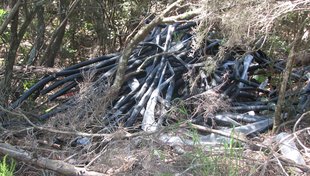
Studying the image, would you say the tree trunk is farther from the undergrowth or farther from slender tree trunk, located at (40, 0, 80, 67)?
the undergrowth

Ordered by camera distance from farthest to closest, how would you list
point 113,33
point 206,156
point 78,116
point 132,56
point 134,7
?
1. point 113,33
2. point 134,7
3. point 132,56
4. point 78,116
5. point 206,156

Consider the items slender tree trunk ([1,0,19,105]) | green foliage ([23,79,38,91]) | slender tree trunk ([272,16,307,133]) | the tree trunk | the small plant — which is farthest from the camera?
the tree trunk

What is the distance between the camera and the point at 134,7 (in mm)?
6797

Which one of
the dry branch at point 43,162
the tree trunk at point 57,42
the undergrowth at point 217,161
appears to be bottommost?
the dry branch at point 43,162

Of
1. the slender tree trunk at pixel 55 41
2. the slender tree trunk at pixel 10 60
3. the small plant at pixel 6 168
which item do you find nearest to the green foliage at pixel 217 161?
the small plant at pixel 6 168

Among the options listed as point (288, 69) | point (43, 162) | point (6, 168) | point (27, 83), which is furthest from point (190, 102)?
point (27, 83)

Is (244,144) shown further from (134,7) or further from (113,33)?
(113,33)

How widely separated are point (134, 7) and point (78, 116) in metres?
2.96

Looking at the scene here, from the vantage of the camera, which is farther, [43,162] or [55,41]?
[55,41]

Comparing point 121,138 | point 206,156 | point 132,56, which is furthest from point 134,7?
point 206,156

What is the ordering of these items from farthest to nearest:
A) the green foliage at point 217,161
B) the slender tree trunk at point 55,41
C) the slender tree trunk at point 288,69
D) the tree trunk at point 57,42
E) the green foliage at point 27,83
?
the tree trunk at point 57,42
the slender tree trunk at point 55,41
the green foliage at point 27,83
the slender tree trunk at point 288,69
the green foliage at point 217,161

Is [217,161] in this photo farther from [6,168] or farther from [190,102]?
[6,168]

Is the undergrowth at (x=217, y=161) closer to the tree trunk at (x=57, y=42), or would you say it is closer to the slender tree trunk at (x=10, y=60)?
the slender tree trunk at (x=10, y=60)

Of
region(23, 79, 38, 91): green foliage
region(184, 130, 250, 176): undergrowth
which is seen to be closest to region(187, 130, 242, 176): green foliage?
region(184, 130, 250, 176): undergrowth
